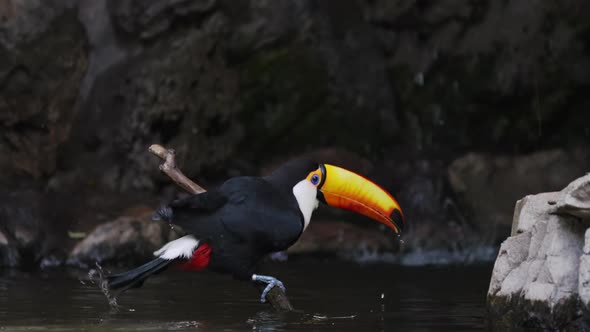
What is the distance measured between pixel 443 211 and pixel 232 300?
736 cm

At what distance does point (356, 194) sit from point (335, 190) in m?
0.19

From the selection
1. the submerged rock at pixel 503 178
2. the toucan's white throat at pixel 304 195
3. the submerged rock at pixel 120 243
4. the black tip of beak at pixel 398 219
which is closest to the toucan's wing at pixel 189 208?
the toucan's white throat at pixel 304 195

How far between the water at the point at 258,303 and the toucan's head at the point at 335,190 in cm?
86

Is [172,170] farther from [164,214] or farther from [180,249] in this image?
[180,249]

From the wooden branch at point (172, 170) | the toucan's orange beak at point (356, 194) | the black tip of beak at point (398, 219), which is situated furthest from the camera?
the toucan's orange beak at point (356, 194)

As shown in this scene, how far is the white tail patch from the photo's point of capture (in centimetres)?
780

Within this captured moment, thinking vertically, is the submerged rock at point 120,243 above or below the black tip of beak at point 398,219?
above

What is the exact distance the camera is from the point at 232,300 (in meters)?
9.42

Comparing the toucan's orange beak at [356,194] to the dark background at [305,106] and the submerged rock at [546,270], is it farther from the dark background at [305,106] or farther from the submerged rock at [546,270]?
the dark background at [305,106]

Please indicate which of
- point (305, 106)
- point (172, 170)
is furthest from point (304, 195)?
point (305, 106)

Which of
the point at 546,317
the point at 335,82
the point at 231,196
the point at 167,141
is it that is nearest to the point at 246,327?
the point at 231,196

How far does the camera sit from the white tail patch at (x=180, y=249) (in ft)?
25.6

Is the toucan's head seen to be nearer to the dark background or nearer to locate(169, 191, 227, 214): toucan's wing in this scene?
locate(169, 191, 227, 214): toucan's wing

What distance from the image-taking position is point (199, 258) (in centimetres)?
809
